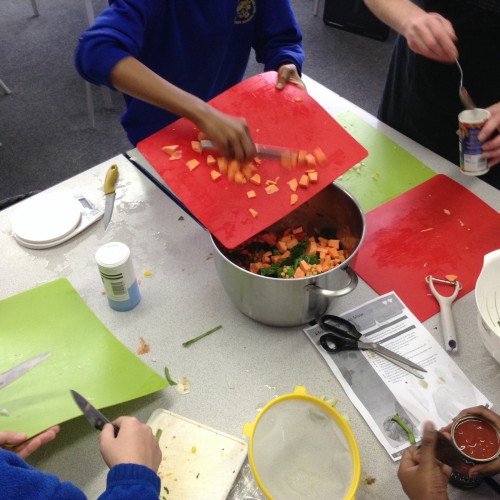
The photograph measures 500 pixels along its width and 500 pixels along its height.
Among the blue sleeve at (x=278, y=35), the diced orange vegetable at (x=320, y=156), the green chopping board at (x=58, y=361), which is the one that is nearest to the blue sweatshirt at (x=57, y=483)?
the green chopping board at (x=58, y=361)

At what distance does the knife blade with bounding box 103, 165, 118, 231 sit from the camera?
44.7 inches

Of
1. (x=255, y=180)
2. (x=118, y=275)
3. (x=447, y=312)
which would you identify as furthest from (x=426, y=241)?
(x=118, y=275)

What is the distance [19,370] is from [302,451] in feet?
1.59

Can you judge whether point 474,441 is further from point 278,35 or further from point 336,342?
point 278,35

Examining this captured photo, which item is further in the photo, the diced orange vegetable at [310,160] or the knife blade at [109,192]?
the knife blade at [109,192]

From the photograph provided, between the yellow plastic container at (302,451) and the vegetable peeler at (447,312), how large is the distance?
27 centimetres

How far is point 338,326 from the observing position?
0.94m

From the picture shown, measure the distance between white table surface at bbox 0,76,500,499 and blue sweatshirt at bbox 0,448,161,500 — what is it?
9 cm

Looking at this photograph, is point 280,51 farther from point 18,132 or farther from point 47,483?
point 18,132

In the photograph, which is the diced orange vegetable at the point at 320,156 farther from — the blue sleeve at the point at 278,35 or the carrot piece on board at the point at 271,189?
the blue sleeve at the point at 278,35

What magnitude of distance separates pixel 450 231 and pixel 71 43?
106 inches

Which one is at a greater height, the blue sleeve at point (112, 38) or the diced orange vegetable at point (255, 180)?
the blue sleeve at point (112, 38)

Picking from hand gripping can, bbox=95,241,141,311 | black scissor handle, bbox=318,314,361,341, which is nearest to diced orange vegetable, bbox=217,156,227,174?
hand gripping can, bbox=95,241,141,311

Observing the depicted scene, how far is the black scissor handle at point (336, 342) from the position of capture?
91cm
